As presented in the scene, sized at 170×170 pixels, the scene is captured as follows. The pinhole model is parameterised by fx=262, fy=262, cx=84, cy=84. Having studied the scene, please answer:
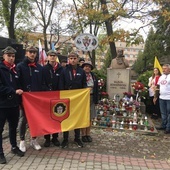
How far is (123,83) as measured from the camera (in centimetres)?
1030

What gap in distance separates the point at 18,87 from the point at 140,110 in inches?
214

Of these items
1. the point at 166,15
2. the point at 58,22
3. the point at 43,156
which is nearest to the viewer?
the point at 43,156

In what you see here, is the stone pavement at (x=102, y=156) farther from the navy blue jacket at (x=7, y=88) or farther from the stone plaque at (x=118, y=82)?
the stone plaque at (x=118, y=82)

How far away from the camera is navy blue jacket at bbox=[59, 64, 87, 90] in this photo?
5.61 m

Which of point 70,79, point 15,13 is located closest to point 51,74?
point 70,79

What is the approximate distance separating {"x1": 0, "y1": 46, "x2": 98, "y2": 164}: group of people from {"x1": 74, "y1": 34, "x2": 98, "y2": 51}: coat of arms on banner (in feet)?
11.7

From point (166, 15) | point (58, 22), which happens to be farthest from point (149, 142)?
point (58, 22)

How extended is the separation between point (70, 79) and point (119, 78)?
4.94 metres

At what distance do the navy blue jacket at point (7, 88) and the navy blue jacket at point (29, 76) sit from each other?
1.00 feet

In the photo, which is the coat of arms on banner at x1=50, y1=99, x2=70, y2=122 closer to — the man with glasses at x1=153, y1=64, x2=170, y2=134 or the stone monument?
the man with glasses at x1=153, y1=64, x2=170, y2=134

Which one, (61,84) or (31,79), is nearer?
(31,79)

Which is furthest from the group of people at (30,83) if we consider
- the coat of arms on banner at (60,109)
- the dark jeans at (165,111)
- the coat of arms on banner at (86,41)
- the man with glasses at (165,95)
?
the coat of arms on banner at (86,41)

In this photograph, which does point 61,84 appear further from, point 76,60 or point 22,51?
point 22,51

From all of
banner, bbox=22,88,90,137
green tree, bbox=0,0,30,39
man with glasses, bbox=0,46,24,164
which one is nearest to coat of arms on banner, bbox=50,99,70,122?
banner, bbox=22,88,90,137
